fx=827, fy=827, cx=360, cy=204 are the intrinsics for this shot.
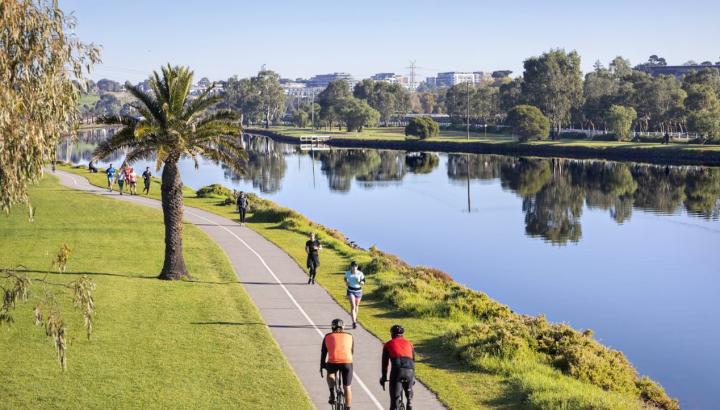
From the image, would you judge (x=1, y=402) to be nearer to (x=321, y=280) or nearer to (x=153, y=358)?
(x=153, y=358)

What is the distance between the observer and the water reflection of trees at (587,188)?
226 feet

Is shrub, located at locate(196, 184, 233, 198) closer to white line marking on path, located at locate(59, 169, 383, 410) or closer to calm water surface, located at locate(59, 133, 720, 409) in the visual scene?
calm water surface, located at locate(59, 133, 720, 409)

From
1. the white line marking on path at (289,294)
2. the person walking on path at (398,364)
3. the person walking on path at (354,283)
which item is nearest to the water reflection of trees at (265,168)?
the white line marking on path at (289,294)

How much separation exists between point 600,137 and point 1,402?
461 feet

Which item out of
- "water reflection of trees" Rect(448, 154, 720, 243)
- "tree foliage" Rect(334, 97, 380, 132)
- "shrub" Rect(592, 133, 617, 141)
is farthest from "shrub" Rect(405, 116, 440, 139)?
"water reflection of trees" Rect(448, 154, 720, 243)

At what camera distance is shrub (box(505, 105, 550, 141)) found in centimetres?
14462

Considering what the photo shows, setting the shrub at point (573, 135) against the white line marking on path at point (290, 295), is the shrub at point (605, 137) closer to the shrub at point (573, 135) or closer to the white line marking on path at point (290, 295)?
the shrub at point (573, 135)

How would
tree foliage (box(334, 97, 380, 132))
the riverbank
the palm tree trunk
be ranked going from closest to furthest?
the palm tree trunk < the riverbank < tree foliage (box(334, 97, 380, 132))

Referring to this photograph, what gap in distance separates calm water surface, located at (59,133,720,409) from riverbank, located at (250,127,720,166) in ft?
19.9

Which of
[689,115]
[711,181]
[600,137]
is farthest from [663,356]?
[600,137]

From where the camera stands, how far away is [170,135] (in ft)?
104

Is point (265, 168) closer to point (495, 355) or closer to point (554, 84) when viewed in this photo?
point (554, 84)

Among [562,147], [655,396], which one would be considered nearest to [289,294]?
[655,396]

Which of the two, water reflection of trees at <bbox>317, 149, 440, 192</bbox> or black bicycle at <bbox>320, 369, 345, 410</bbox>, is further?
water reflection of trees at <bbox>317, 149, 440, 192</bbox>
